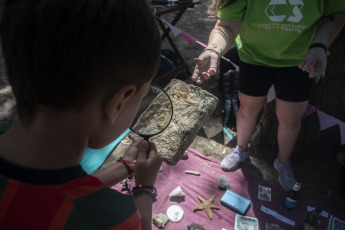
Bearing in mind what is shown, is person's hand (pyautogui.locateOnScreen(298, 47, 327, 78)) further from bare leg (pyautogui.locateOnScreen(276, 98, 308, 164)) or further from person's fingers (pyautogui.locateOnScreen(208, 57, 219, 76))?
person's fingers (pyautogui.locateOnScreen(208, 57, 219, 76))

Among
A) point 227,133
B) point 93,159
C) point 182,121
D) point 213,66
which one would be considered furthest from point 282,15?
point 93,159

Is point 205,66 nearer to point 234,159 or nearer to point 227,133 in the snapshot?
point 234,159

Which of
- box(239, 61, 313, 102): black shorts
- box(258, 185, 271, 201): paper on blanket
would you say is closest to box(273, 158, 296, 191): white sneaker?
box(258, 185, 271, 201): paper on blanket

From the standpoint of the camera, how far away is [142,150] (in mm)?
1502

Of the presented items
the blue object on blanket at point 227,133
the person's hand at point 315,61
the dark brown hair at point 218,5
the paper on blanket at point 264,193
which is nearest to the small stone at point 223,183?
the paper on blanket at point 264,193

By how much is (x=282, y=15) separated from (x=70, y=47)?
1.85 meters

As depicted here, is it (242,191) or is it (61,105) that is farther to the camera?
(242,191)

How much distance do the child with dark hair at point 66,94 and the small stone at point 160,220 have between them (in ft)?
5.29

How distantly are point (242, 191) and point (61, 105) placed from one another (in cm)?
256

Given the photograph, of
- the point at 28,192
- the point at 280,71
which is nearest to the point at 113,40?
the point at 28,192

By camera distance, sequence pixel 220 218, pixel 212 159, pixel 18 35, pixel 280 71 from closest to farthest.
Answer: pixel 18 35 < pixel 280 71 < pixel 220 218 < pixel 212 159

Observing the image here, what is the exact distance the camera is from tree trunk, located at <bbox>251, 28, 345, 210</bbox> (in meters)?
2.83

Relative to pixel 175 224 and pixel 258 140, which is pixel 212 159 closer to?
pixel 258 140

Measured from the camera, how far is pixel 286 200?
2711 millimetres
